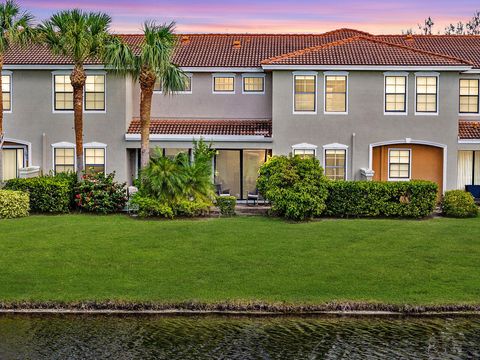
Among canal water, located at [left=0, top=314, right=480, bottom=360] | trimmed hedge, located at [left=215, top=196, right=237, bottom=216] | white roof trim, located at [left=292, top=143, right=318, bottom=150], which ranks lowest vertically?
canal water, located at [left=0, top=314, right=480, bottom=360]

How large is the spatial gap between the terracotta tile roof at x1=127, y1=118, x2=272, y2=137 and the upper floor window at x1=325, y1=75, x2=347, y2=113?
294 centimetres

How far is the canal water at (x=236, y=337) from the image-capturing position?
55.8 feet

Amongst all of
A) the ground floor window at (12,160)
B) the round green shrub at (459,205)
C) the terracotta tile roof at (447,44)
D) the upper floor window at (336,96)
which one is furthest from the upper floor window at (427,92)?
the ground floor window at (12,160)

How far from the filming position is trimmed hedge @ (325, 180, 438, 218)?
105ft

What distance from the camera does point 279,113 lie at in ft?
121

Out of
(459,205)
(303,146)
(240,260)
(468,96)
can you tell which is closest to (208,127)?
(303,146)

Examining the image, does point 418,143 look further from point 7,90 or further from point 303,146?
point 7,90

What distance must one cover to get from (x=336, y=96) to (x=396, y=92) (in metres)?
2.68

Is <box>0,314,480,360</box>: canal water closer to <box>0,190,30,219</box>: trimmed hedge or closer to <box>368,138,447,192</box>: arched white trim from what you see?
<box>0,190,30,219</box>: trimmed hedge

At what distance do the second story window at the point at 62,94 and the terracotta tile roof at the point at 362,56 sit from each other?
29.9 ft

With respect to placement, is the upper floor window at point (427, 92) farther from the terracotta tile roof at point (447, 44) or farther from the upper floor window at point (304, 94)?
the upper floor window at point (304, 94)

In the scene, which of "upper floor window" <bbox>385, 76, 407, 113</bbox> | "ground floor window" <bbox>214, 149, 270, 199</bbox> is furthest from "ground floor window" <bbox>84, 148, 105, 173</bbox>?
"upper floor window" <bbox>385, 76, 407, 113</bbox>

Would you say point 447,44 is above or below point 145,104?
above

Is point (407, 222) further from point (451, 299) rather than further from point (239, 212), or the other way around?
point (451, 299)
